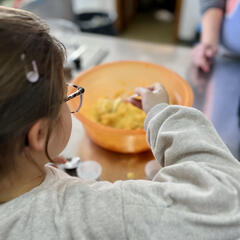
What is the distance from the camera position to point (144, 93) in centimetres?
68

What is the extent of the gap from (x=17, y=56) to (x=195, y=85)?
2.63ft

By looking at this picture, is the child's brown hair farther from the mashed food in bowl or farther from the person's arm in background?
the person's arm in background

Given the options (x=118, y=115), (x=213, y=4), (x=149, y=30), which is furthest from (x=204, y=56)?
(x=149, y=30)

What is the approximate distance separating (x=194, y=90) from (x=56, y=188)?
723 mm

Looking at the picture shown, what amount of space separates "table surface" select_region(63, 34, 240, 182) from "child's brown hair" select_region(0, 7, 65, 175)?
350 mm

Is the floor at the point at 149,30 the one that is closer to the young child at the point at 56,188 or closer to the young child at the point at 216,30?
the young child at the point at 216,30

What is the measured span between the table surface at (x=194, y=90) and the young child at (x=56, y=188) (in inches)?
10.8

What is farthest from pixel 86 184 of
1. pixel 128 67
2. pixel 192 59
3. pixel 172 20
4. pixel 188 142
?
pixel 172 20

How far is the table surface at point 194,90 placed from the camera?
751 millimetres

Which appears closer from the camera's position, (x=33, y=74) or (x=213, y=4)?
(x=33, y=74)

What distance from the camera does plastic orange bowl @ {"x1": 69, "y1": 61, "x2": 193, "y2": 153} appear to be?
715mm

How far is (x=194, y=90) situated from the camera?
1017mm

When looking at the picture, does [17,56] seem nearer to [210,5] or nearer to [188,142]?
[188,142]

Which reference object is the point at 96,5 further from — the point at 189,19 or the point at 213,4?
the point at 213,4
